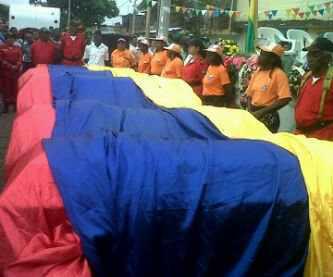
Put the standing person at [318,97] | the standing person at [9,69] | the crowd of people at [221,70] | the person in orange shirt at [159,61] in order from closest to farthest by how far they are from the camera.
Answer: the standing person at [318,97]
the crowd of people at [221,70]
the person in orange shirt at [159,61]
the standing person at [9,69]

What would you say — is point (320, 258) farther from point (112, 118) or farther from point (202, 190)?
point (112, 118)

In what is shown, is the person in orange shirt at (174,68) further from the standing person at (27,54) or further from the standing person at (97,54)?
the standing person at (27,54)

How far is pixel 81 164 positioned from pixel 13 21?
87.4 ft

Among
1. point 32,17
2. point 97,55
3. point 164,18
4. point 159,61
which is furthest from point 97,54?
point 32,17

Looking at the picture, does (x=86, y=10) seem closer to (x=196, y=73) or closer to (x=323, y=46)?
(x=196, y=73)

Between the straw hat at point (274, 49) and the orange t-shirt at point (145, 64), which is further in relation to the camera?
the orange t-shirt at point (145, 64)

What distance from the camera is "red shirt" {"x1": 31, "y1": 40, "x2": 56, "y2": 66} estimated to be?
12570 mm

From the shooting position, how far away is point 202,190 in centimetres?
212

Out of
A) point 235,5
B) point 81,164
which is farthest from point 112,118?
point 235,5

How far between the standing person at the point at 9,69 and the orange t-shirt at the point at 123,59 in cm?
206

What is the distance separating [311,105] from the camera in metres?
4.81

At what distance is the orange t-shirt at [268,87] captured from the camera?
5.67m

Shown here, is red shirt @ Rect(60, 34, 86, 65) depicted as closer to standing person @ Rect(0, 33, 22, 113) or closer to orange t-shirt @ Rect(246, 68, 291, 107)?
standing person @ Rect(0, 33, 22, 113)

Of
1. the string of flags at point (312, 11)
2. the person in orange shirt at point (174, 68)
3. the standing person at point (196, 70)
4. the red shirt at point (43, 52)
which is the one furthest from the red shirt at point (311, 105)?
the string of flags at point (312, 11)
